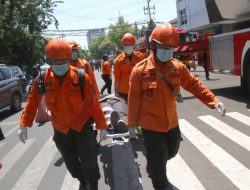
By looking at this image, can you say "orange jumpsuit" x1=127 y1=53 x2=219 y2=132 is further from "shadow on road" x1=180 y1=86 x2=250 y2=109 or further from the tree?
the tree

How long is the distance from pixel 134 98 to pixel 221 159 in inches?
99.9

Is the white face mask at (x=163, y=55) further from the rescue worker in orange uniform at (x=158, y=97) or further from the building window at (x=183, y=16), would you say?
the building window at (x=183, y=16)

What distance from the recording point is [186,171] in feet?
18.4

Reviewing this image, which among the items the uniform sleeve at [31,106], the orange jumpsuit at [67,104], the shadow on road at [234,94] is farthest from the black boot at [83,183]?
the shadow on road at [234,94]

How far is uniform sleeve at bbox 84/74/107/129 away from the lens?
4.35 meters

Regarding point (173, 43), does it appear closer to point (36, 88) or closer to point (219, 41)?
point (36, 88)

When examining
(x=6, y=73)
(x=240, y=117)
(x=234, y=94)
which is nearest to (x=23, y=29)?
(x=6, y=73)

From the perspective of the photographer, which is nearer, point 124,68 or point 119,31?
point 124,68

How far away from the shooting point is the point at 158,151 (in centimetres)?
414

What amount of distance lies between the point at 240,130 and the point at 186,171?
8.99 feet

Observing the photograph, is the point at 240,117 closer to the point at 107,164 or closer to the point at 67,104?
the point at 107,164

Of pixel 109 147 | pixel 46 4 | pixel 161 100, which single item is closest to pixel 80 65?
pixel 109 147

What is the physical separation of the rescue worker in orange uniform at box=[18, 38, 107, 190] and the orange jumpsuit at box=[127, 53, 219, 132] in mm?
500

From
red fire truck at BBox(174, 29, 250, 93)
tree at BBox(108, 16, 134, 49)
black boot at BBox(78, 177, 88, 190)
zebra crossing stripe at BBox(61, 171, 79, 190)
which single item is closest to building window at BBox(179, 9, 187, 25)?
red fire truck at BBox(174, 29, 250, 93)
